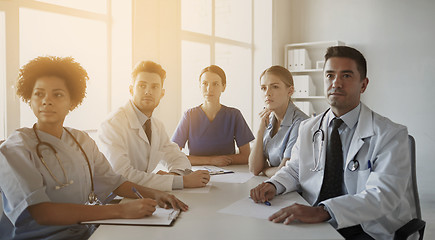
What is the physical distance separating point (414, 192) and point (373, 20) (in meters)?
4.03

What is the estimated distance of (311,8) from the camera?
18.4 feet

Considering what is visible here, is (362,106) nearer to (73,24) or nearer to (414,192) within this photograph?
(414,192)

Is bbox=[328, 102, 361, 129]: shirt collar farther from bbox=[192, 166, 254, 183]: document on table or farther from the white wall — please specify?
A: the white wall

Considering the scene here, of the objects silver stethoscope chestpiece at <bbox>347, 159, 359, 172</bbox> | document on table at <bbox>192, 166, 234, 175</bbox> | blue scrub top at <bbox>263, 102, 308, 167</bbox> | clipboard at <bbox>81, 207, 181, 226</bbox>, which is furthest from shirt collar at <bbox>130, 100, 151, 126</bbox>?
silver stethoscope chestpiece at <bbox>347, 159, 359, 172</bbox>

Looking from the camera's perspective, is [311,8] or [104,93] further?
[311,8]

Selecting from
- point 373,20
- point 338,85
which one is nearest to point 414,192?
point 338,85

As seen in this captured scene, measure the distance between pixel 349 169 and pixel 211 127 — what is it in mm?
1343

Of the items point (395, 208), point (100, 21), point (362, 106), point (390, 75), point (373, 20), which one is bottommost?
point (395, 208)

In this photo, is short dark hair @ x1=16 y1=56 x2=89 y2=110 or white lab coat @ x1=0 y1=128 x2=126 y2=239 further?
short dark hair @ x1=16 y1=56 x2=89 y2=110

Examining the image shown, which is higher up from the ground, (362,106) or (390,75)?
(390,75)

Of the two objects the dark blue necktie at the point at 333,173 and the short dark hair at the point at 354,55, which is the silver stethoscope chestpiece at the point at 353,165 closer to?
the dark blue necktie at the point at 333,173

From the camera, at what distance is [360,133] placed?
167cm

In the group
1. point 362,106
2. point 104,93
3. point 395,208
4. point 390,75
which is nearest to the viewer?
point 395,208

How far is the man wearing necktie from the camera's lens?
1.42m
